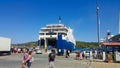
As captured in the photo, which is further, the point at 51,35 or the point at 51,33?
→ the point at 51,33

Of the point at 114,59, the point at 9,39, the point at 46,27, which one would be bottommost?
the point at 114,59

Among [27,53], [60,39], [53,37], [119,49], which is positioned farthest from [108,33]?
[27,53]

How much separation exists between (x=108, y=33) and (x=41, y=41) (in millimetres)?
27246

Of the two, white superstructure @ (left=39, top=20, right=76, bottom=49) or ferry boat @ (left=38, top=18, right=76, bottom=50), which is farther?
white superstructure @ (left=39, top=20, right=76, bottom=49)

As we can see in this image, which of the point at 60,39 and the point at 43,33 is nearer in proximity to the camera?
the point at 60,39

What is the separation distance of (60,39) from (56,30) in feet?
90.8

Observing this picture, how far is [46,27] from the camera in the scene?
360ft

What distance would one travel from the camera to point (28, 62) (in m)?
18.1

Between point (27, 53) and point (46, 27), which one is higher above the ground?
point (46, 27)

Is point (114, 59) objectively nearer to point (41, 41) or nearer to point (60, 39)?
point (60, 39)

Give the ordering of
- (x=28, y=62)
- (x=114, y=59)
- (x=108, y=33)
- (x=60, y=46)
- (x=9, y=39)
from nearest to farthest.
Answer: (x=28, y=62), (x=114, y=59), (x=9, y=39), (x=60, y=46), (x=108, y=33)

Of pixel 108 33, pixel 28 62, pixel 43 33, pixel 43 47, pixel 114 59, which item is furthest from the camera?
pixel 43 33

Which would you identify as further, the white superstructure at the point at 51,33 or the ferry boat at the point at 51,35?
the white superstructure at the point at 51,33

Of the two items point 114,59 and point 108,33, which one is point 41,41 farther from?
point 114,59
